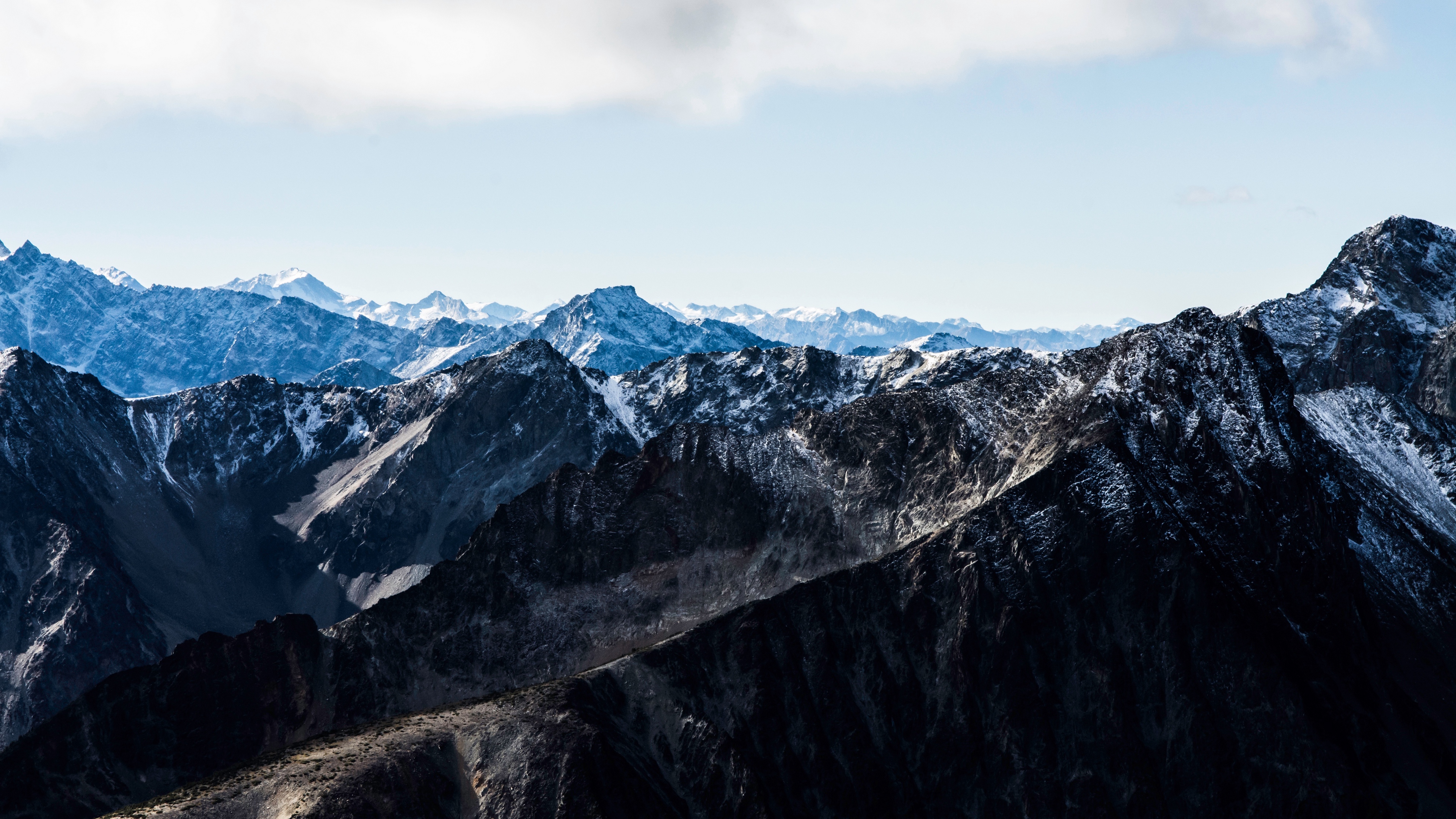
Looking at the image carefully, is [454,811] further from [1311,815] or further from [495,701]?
[1311,815]

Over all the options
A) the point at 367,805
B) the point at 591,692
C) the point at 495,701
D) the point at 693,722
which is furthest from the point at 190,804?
the point at 693,722

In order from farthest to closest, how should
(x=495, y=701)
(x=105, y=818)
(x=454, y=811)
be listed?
1. (x=495, y=701)
2. (x=454, y=811)
3. (x=105, y=818)

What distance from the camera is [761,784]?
7623 inches

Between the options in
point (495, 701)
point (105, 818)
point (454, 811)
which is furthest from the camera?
point (495, 701)

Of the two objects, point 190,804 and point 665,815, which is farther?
point 665,815

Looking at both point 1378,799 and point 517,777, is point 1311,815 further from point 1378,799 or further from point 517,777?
point 517,777

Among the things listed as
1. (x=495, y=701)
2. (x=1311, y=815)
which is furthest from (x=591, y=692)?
(x=1311, y=815)

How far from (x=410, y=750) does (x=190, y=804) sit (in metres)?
26.8

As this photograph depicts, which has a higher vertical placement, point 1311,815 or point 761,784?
point 761,784

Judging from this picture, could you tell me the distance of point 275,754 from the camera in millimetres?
176000

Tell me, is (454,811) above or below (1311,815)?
above

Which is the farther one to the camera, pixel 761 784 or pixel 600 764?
pixel 761 784

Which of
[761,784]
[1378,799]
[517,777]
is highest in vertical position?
[517,777]

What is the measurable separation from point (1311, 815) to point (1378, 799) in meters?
10.5
